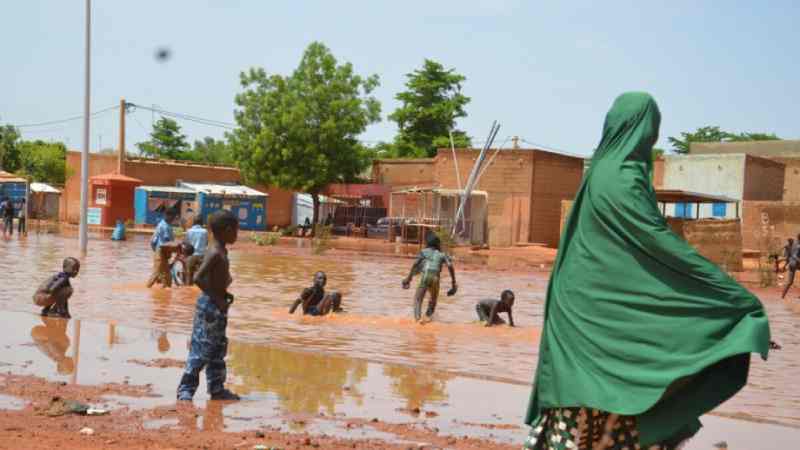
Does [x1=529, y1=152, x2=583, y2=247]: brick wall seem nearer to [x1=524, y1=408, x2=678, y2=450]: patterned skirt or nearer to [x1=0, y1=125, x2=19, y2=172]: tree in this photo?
[x1=524, y1=408, x2=678, y2=450]: patterned skirt

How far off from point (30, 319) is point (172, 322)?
1.80 meters

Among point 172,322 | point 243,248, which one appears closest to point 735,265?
point 243,248

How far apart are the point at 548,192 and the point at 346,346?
29.6 m

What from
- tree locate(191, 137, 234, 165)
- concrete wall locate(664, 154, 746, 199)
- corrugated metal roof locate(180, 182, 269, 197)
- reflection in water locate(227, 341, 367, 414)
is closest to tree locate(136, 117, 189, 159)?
tree locate(191, 137, 234, 165)

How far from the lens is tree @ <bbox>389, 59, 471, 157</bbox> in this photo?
2410 inches

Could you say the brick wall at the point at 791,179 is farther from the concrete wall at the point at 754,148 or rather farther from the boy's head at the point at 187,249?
the boy's head at the point at 187,249

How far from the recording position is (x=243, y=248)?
33.6m

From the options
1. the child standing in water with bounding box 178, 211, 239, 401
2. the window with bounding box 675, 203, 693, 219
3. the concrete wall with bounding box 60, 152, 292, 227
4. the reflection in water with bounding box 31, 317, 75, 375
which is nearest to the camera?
→ the child standing in water with bounding box 178, 211, 239, 401

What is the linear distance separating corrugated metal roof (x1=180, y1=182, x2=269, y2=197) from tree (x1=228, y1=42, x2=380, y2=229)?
2.30 metres

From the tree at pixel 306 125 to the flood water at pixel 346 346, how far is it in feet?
81.8

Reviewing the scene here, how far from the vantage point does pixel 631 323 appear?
4109 mm

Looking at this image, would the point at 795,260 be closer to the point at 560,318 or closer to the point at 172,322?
the point at 172,322

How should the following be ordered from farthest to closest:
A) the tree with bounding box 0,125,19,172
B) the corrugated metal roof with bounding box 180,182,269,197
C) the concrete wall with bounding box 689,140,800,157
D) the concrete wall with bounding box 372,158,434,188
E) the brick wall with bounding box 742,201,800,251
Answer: the tree with bounding box 0,125,19,172 < the concrete wall with bounding box 689,140,800,157 < the corrugated metal roof with bounding box 180,182,269,197 < the concrete wall with bounding box 372,158,434,188 < the brick wall with bounding box 742,201,800,251

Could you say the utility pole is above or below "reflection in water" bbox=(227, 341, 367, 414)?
above
